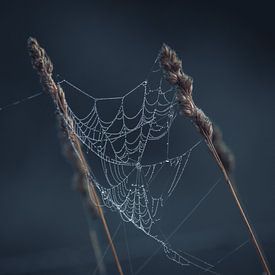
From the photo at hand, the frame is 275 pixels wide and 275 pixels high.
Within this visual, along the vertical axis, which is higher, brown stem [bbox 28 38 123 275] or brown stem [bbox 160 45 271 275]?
brown stem [bbox 28 38 123 275]

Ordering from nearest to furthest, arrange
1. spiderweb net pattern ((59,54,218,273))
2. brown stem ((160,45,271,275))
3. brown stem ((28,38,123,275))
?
brown stem ((160,45,271,275))
brown stem ((28,38,123,275))
spiderweb net pattern ((59,54,218,273))

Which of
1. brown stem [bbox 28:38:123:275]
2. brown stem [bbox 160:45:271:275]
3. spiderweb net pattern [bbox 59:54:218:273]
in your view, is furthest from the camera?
spiderweb net pattern [bbox 59:54:218:273]

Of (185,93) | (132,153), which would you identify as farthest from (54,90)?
(132,153)

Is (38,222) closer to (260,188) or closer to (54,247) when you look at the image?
(54,247)

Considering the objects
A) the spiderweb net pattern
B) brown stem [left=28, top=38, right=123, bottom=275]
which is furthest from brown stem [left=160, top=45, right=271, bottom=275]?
brown stem [left=28, top=38, right=123, bottom=275]

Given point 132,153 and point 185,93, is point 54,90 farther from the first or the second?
point 132,153

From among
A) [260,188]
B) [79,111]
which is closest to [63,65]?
→ [79,111]

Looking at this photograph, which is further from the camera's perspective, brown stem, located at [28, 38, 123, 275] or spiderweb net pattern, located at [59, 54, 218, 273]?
spiderweb net pattern, located at [59, 54, 218, 273]

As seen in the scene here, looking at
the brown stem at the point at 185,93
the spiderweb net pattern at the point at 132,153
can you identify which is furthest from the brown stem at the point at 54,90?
the brown stem at the point at 185,93

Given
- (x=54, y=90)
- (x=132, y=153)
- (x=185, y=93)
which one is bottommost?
(x=185, y=93)

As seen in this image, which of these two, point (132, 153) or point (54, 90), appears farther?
point (132, 153)

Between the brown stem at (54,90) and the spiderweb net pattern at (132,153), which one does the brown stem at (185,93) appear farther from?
the brown stem at (54,90)

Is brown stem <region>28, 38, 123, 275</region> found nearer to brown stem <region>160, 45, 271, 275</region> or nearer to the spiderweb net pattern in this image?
the spiderweb net pattern
